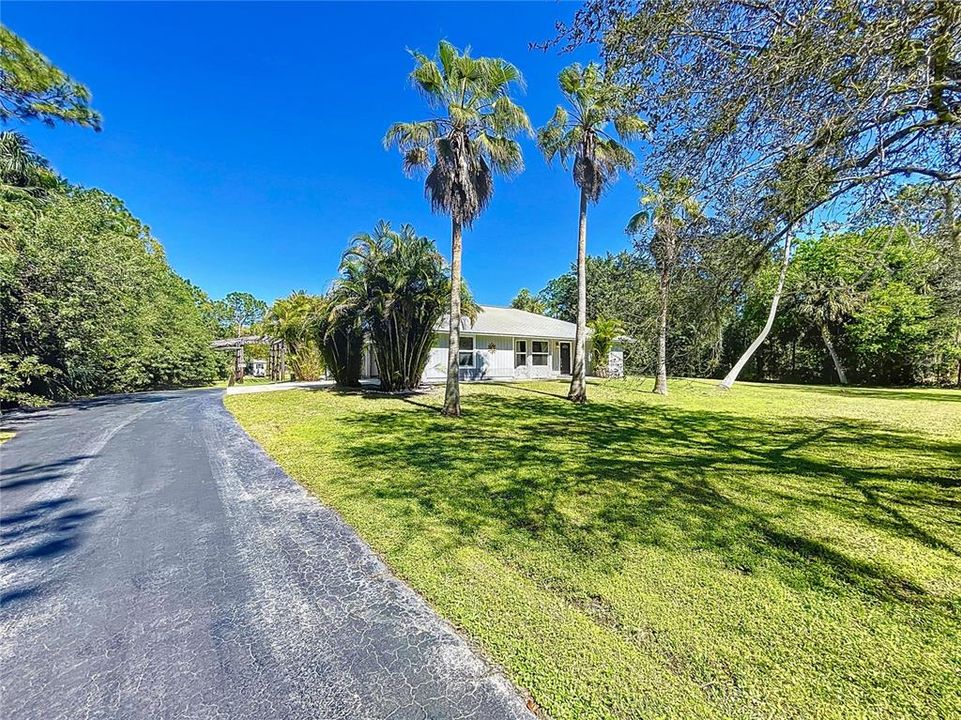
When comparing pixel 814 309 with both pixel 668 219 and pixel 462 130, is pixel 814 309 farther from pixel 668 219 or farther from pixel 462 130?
pixel 668 219

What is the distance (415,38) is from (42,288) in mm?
11848

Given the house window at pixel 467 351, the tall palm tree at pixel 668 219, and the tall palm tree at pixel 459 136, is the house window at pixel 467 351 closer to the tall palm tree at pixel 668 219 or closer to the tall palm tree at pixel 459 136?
the tall palm tree at pixel 459 136

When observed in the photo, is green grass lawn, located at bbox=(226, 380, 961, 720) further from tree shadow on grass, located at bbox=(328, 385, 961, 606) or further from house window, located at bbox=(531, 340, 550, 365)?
house window, located at bbox=(531, 340, 550, 365)

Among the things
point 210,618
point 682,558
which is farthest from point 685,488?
point 210,618

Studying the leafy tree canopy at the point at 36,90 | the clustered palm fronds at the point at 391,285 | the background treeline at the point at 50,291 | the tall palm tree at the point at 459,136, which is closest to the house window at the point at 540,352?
the clustered palm fronds at the point at 391,285

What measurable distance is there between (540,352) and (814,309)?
14.0 meters

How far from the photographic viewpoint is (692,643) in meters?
2.23

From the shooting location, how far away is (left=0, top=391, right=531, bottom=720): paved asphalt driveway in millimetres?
1899

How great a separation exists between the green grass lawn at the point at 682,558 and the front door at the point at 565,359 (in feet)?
61.0

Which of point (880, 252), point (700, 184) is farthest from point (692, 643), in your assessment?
point (880, 252)

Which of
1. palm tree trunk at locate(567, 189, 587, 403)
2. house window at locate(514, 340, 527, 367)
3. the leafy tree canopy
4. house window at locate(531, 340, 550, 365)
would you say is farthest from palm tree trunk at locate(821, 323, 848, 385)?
the leafy tree canopy

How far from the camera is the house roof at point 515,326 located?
69.4 ft

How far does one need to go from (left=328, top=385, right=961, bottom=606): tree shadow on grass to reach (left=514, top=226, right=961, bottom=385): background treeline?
1695 millimetres

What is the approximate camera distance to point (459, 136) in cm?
1080
